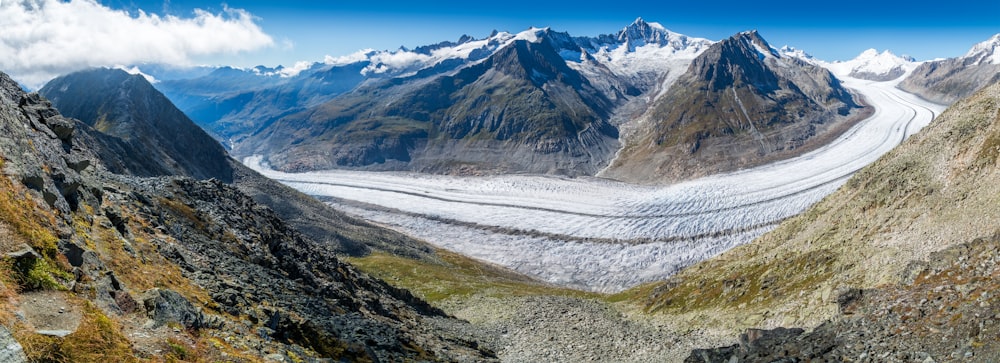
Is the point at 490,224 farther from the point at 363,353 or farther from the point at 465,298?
the point at 363,353

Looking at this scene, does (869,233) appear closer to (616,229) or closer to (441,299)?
(441,299)

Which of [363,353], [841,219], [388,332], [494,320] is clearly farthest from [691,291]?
[363,353]

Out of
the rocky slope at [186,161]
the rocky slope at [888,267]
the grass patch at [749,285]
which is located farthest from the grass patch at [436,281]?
the rocky slope at [888,267]

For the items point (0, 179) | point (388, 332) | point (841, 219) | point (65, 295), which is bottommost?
point (388, 332)

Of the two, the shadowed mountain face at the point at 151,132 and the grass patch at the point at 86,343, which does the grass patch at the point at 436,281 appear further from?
the shadowed mountain face at the point at 151,132

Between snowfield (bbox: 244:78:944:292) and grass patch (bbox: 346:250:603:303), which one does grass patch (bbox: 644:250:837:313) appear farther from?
snowfield (bbox: 244:78:944:292)

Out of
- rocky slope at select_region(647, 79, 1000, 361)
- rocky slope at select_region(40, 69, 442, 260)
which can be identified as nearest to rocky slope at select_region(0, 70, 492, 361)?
rocky slope at select_region(647, 79, 1000, 361)

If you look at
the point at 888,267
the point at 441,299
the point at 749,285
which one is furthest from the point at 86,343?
the point at 441,299
